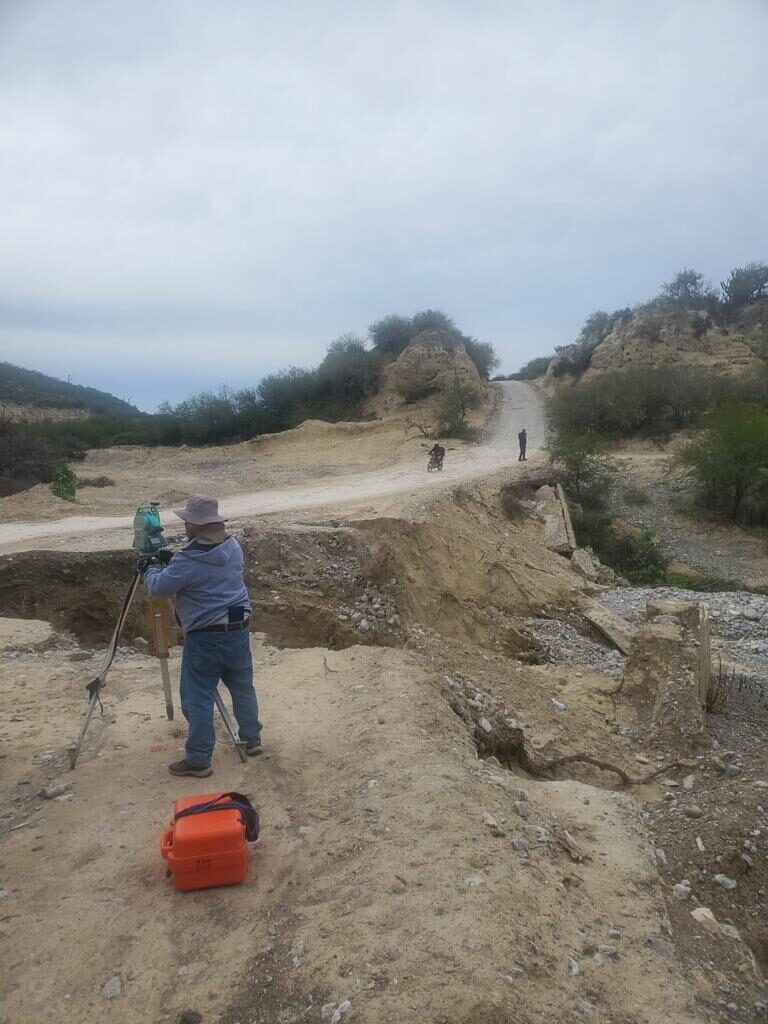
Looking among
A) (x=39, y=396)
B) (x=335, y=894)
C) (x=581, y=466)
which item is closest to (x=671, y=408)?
(x=581, y=466)

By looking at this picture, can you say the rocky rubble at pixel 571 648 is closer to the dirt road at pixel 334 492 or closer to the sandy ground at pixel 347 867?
the sandy ground at pixel 347 867

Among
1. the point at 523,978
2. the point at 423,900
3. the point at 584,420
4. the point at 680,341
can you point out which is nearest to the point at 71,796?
the point at 423,900

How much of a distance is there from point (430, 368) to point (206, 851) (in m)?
31.9

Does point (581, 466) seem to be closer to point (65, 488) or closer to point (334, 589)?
point (334, 589)

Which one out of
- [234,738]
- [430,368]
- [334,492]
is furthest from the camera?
[430,368]

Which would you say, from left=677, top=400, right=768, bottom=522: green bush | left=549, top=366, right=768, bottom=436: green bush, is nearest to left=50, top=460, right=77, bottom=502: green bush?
left=677, top=400, right=768, bottom=522: green bush

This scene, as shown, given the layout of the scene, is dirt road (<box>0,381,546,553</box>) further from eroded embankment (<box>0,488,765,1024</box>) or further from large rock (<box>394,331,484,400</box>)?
eroded embankment (<box>0,488,765,1024</box>)

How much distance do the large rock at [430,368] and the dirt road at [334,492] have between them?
3636 mm

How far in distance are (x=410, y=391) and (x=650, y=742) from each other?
2841 cm

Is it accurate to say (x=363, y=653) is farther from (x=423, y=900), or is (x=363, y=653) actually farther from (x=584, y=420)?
(x=584, y=420)

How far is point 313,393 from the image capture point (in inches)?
1369

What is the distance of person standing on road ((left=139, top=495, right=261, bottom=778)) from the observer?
12.1 feet

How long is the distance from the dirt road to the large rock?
11.9 ft

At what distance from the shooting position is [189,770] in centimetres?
375
